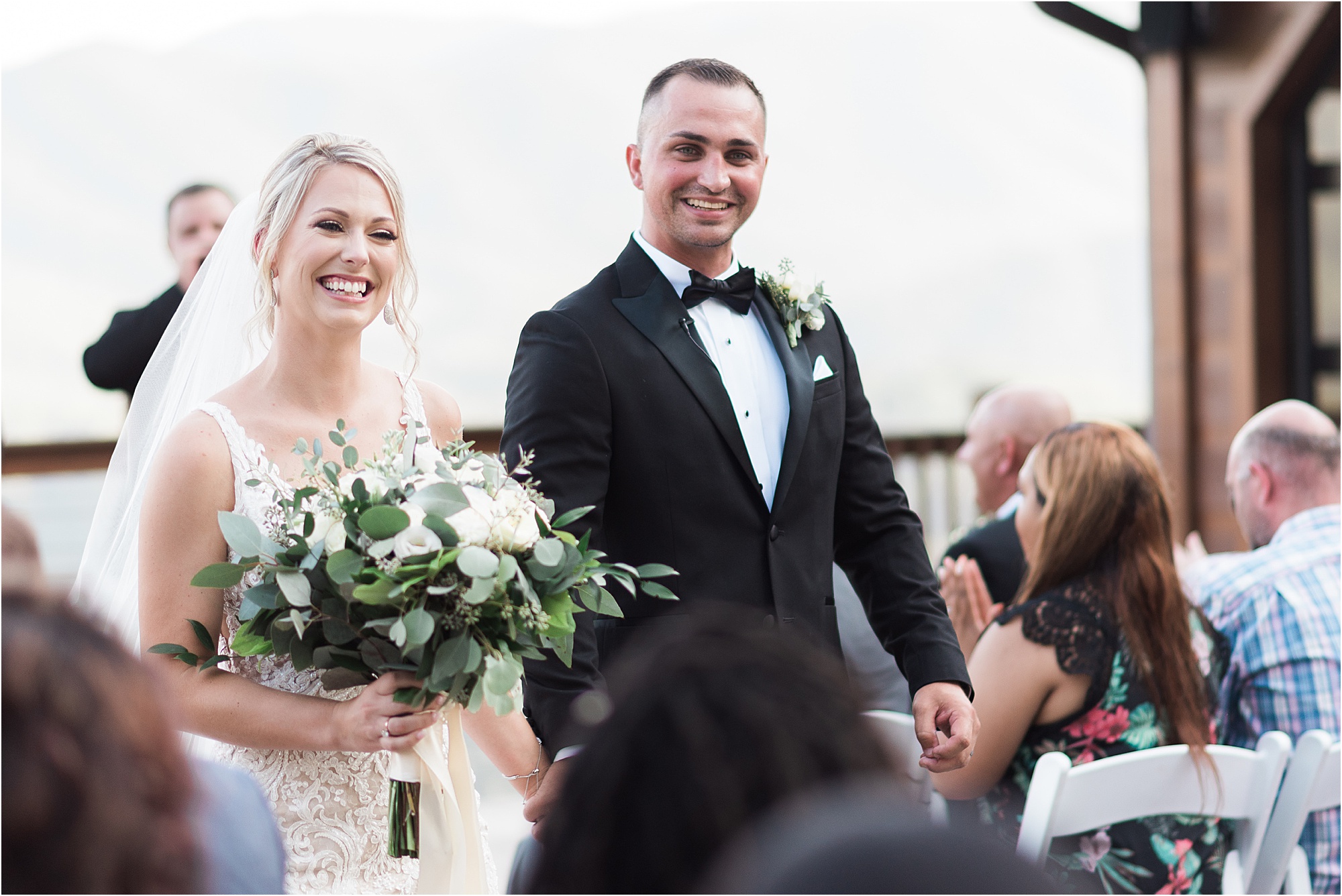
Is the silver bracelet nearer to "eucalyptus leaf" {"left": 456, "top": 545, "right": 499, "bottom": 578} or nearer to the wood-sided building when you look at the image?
"eucalyptus leaf" {"left": 456, "top": 545, "right": 499, "bottom": 578}

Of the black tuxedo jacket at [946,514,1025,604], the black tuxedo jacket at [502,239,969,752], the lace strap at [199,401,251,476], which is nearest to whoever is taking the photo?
the lace strap at [199,401,251,476]

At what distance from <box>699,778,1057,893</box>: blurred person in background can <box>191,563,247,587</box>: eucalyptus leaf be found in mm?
1176

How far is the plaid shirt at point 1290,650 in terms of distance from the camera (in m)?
2.73

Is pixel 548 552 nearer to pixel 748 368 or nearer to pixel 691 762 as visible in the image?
pixel 748 368

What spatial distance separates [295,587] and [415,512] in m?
0.18

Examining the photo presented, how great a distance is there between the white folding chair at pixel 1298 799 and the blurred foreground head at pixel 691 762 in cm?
201

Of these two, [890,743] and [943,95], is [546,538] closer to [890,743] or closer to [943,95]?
[890,743]

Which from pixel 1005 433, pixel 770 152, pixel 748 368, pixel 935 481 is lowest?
pixel 935 481

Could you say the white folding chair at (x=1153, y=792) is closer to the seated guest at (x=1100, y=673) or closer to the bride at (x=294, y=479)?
the seated guest at (x=1100, y=673)

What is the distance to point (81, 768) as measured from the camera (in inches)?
28.9

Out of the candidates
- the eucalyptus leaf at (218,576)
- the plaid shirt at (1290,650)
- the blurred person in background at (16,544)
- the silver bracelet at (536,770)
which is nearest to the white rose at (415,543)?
the eucalyptus leaf at (218,576)

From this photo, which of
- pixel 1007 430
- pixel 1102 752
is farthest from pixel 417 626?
pixel 1007 430

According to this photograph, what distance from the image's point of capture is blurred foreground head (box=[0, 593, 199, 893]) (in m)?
0.73

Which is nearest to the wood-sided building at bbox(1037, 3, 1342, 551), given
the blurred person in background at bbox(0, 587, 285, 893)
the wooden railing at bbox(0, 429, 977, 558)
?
the wooden railing at bbox(0, 429, 977, 558)
